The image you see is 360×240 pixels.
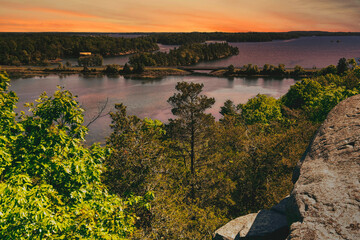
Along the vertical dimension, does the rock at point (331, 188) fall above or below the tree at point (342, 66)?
below

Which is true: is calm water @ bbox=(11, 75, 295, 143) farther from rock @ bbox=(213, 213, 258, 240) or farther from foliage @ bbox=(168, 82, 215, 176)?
rock @ bbox=(213, 213, 258, 240)

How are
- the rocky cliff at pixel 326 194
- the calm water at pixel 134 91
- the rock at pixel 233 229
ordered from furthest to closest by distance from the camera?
1. the calm water at pixel 134 91
2. the rock at pixel 233 229
3. the rocky cliff at pixel 326 194

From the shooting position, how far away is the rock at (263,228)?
45.6ft

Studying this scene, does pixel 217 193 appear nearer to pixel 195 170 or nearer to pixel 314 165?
pixel 195 170

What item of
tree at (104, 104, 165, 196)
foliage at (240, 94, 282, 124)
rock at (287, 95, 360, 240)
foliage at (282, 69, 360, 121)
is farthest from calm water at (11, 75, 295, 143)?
rock at (287, 95, 360, 240)

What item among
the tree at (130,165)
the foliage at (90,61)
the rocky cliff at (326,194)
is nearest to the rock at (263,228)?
the rocky cliff at (326,194)

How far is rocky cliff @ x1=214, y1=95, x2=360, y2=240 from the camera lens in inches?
324

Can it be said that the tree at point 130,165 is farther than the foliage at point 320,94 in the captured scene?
No

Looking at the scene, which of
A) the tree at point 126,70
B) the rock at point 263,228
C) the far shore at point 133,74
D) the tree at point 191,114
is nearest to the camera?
the rock at point 263,228

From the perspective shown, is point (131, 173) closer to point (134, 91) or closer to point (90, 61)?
point (134, 91)

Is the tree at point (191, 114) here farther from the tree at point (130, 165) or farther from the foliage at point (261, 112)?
the foliage at point (261, 112)

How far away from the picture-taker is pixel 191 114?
28812 mm

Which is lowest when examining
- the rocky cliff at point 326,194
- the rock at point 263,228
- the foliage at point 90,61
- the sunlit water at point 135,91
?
the sunlit water at point 135,91

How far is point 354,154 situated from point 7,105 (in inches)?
614
